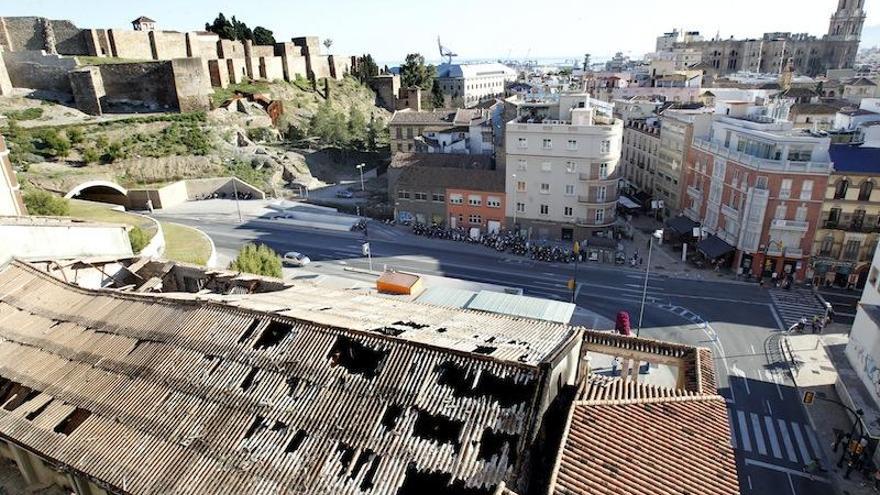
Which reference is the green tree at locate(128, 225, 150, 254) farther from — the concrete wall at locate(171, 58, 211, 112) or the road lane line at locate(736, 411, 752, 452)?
the concrete wall at locate(171, 58, 211, 112)

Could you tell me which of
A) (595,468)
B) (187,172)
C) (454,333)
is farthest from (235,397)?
(187,172)

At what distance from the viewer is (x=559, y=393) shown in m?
16.5

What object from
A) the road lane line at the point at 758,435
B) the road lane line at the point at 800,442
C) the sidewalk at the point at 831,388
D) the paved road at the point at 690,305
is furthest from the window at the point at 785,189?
the road lane line at the point at 758,435

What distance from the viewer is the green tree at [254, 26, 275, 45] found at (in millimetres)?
119050

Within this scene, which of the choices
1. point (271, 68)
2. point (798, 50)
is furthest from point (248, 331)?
point (798, 50)

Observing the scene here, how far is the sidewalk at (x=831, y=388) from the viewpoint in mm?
26578

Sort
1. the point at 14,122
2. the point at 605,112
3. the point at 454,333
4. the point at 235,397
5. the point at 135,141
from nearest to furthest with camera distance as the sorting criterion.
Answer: the point at 235,397 < the point at 454,333 < the point at 605,112 < the point at 14,122 < the point at 135,141

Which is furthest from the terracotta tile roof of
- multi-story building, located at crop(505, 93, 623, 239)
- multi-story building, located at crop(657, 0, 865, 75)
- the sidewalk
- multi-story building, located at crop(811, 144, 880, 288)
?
multi-story building, located at crop(657, 0, 865, 75)

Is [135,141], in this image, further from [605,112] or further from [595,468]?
[595,468]

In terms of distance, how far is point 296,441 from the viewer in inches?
640

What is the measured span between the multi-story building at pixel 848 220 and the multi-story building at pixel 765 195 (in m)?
1.00

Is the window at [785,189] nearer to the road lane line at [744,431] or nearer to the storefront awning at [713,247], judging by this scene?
the storefront awning at [713,247]

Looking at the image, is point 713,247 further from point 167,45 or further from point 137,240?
point 167,45

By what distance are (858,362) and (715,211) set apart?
23218 millimetres
